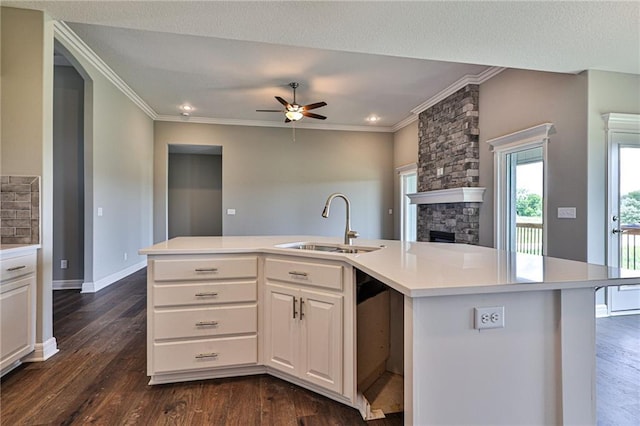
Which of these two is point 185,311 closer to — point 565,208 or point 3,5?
point 3,5

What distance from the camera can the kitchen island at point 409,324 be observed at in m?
1.17

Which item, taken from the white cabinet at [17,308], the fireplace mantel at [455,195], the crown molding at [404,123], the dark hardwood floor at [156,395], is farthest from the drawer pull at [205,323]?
the crown molding at [404,123]

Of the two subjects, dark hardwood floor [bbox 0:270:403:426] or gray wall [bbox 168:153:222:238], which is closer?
dark hardwood floor [bbox 0:270:403:426]

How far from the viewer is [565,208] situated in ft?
11.3

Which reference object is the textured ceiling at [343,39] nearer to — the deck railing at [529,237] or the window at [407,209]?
the deck railing at [529,237]

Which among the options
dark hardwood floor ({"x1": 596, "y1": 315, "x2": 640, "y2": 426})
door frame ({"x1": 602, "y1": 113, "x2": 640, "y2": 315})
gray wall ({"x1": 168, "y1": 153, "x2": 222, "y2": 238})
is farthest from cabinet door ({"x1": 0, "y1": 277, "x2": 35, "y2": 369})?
gray wall ({"x1": 168, "y1": 153, "x2": 222, "y2": 238})

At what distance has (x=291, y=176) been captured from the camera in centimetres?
697

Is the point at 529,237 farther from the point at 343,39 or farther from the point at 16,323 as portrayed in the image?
the point at 16,323

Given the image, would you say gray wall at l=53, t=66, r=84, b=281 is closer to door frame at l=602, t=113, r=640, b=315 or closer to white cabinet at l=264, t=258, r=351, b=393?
white cabinet at l=264, t=258, r=351, b=393

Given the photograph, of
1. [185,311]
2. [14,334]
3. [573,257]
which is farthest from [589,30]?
[14,334]

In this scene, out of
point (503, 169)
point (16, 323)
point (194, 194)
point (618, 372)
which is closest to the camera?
point (16, 323)

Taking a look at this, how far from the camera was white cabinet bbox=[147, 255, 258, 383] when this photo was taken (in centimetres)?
199

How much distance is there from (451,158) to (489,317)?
425 centimetres

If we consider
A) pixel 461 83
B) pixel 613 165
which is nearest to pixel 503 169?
pixel 613 165
